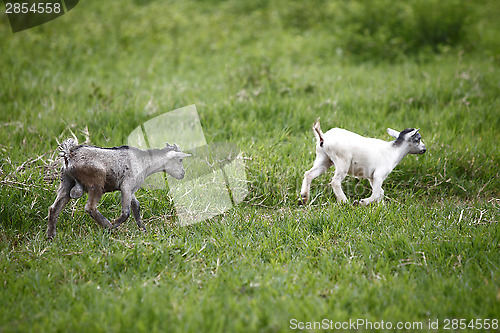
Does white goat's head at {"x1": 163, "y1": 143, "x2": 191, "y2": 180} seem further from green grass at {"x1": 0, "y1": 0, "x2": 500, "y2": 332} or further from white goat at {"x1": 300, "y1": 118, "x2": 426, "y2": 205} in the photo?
white goat at {"x1": 300, "y1": 118, "x2": 426, "y2": 205}

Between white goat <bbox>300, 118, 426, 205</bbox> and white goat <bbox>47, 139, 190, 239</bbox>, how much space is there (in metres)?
1.51

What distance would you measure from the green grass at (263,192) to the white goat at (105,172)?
1.15 ft

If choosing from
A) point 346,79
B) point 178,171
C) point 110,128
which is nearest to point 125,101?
point 110,128

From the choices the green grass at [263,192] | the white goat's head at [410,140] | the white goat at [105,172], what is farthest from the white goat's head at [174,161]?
the white goat's head at [410,140]

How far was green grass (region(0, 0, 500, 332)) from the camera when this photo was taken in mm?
3328

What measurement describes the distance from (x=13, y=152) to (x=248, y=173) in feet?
9.76

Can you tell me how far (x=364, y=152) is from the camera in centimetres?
434

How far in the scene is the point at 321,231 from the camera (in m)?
4.39

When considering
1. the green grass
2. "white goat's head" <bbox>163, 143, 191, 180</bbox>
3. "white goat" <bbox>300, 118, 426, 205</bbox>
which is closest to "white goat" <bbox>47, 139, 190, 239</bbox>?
"white goat's head" <bbox>163, 143, 191, 180</bbox>

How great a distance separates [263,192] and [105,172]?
1964 mm

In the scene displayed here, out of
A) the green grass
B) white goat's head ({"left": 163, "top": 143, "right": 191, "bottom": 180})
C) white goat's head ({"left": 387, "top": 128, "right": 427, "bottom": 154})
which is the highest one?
white goat's head ({"left": 163, "top": 143, "right": 191, "bottom": 180})

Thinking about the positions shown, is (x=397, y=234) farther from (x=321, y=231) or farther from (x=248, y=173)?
(x=248, y=173)

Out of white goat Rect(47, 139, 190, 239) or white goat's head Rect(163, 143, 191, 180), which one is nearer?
white goat Rect(47, 139, 190, 239)

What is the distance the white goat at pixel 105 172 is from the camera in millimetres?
3764
